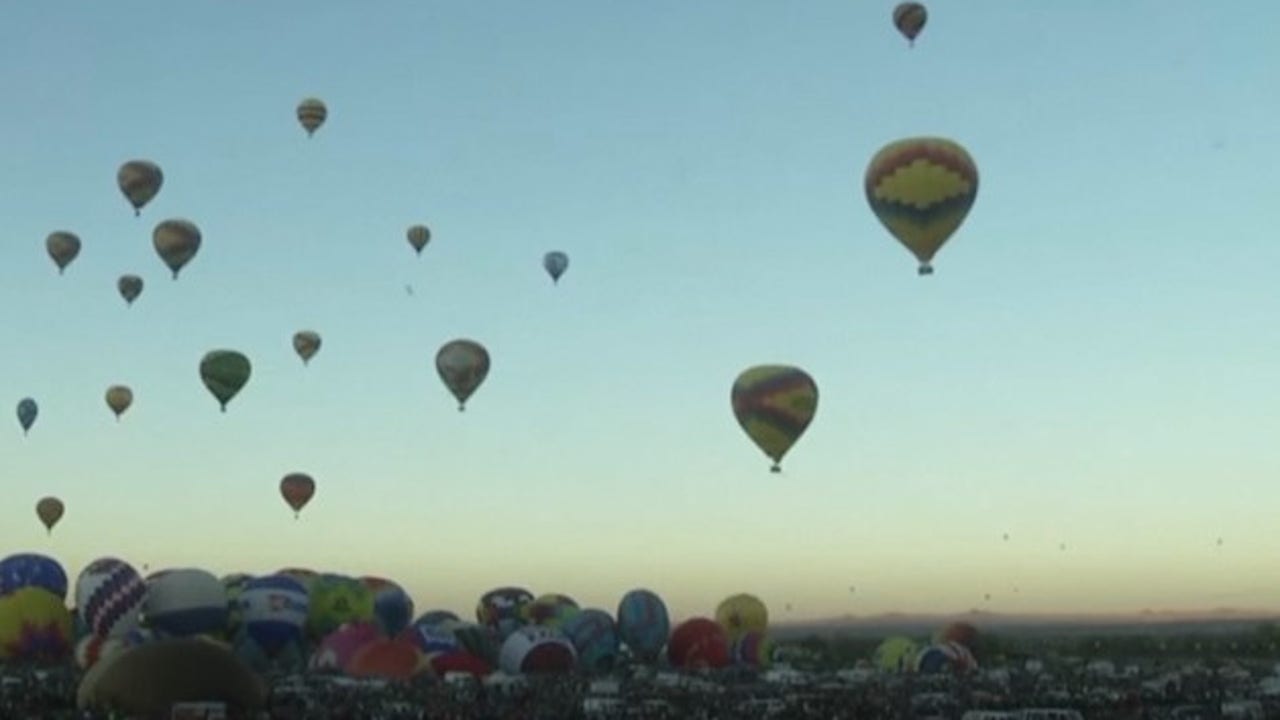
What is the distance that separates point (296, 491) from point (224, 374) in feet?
19.9

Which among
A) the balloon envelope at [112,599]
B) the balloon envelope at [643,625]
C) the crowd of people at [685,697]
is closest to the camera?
the crowd of people at [685,697]

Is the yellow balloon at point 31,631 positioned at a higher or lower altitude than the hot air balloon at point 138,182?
lower

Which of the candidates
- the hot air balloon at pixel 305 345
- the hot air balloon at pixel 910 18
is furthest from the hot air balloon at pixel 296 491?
the hot air balloon at pixel 910 18

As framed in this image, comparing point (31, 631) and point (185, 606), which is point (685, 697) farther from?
point (31, 631)

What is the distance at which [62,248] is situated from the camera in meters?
51.1

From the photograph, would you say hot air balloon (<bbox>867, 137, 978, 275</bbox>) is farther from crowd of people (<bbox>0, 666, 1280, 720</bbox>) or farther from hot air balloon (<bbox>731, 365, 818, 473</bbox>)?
crowd of people (<bbox>0, 666, 1280, 720</bbox>)

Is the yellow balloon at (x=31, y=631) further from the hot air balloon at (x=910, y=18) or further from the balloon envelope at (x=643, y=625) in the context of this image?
the hot air balloon at (x=910, y=18)

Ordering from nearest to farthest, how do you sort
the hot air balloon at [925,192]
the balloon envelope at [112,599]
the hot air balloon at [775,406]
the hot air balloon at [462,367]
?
1. the hot air balloon at [925,192]
2. the hot air balloon at [775,406]
3. the balloon envelope at [112,599]
4. the hot air balloon at [462,367]

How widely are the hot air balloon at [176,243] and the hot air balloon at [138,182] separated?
3.15ft

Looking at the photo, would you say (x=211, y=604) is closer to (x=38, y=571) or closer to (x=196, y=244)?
(x=38, y=571)

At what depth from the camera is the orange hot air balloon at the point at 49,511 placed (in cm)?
5688

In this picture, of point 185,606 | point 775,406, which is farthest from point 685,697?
point 185,606

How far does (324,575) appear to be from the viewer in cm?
5000

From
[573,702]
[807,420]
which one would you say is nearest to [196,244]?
[807,420]
